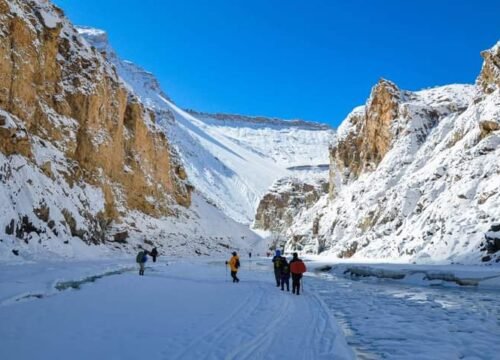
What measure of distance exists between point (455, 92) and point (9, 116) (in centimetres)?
6592

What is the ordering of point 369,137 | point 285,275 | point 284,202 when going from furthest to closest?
point 284,202, point 369,137, point 285,275

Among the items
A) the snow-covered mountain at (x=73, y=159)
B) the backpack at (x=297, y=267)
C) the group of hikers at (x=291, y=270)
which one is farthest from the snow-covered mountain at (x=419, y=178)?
the snow-covered mountain at (x=73, y=159)

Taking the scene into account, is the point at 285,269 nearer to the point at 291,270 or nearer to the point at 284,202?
the point at 291,270

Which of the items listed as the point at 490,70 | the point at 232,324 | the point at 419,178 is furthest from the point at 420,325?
the point at 490,70

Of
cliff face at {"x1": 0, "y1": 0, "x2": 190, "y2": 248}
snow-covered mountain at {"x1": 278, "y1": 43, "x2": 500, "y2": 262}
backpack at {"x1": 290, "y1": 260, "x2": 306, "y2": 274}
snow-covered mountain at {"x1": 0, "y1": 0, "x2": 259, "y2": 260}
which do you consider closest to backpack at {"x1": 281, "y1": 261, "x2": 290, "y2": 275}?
backpack at {"x1": 290, "y1": 260, "x2": 306, "y2": 274}

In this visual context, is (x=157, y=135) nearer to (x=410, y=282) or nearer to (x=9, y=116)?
(x=9, y=116)

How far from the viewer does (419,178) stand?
5003 centimetres

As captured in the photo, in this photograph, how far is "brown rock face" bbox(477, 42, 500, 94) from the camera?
48281 mm

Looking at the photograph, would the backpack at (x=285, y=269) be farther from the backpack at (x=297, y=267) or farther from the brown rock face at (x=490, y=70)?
the brown rock face at (x=490, y=70)

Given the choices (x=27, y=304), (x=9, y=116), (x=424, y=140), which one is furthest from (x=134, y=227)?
(x=27, y=304)

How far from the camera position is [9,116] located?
1417 inches

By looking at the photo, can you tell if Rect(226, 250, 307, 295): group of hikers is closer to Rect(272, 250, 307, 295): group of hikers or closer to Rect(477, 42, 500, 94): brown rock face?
Rect(272, 250, 307, 295): group of hikers

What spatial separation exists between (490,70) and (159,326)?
51.0 metres

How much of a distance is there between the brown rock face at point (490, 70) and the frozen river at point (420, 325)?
A: 37.8 meters
